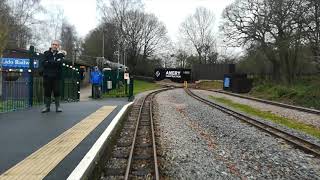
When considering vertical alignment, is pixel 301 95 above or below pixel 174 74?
below

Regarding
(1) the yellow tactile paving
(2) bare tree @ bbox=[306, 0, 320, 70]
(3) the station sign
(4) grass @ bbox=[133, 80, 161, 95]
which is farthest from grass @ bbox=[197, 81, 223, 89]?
(1) the yellow tactile paving

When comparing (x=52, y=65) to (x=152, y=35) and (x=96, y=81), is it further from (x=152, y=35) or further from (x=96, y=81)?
(x=152, y=35)

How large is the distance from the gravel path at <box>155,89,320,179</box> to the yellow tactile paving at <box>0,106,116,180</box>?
166cm

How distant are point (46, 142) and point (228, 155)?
146 inches

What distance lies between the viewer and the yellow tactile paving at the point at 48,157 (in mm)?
5941

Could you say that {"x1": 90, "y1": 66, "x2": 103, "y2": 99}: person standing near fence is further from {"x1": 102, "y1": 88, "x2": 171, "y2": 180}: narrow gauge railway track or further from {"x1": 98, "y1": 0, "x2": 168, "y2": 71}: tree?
{"x1": 98, "y1": 0, "x2": 168, "y2": 71}: tree

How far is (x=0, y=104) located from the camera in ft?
47.0

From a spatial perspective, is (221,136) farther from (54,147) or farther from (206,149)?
(54,147)

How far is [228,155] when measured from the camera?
31.9 feet

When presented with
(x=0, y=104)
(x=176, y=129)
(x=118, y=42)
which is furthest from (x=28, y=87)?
(x=118, y=42)

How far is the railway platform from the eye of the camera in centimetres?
622

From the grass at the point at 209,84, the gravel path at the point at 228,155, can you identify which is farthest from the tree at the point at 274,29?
the gravel path at the point at 228,155

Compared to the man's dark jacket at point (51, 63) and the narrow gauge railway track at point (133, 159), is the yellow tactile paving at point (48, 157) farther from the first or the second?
the man's dark jacket at point (51, 63)

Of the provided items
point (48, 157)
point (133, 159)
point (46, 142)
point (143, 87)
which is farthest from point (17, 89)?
point (143, 87)
